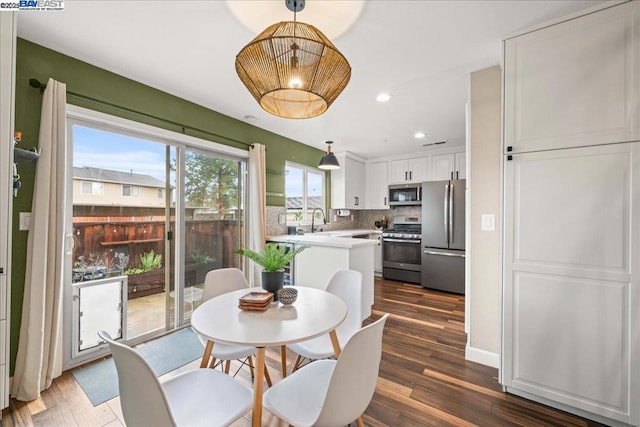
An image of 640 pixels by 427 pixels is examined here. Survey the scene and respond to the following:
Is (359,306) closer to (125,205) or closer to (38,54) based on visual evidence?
(125,205)

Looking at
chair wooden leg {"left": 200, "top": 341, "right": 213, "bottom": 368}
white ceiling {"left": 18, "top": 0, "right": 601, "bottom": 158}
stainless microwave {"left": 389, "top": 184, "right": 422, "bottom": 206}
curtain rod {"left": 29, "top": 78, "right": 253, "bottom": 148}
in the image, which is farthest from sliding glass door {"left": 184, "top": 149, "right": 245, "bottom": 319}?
stainless microwave {"left": 389, "top": 184, "right": 422, "bottom": 206}

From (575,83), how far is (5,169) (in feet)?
10.8

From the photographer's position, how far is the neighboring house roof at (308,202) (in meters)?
4.48

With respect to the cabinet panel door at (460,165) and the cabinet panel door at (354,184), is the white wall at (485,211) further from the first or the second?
the cabinet panel door at (354,184)

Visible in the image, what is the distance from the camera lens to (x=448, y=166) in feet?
15.7

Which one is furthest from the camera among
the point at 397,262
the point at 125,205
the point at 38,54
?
the point at 397,262

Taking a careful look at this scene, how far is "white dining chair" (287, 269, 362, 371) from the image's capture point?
1628 mm

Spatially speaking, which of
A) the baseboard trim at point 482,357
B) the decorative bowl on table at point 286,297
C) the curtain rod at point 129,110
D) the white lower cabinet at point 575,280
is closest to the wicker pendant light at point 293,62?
the decorative bowl on table at point 286,297

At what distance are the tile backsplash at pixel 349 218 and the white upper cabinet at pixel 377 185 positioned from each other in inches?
12.2

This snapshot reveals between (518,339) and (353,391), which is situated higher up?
(353,391)

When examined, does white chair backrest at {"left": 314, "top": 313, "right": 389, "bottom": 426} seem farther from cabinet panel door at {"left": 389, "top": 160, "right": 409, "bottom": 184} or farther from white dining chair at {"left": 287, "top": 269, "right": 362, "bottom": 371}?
cabinet panel door at {"left": 389, "top": 160, "right": 409, "bottom": 184}

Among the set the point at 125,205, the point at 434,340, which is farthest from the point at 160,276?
the point at 434,340

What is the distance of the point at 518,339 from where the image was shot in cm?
180

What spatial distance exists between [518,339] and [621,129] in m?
1.42
